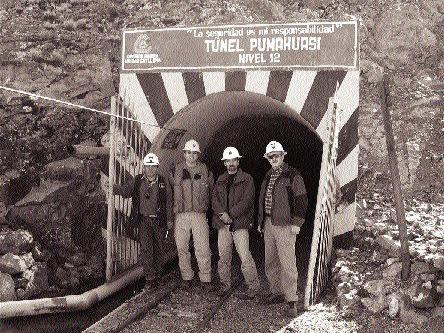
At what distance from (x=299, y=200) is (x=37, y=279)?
321cm

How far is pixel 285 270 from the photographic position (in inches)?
232

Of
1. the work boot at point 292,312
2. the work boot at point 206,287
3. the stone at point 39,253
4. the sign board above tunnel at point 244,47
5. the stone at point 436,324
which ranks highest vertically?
the sign board above tunnel at point 244,47

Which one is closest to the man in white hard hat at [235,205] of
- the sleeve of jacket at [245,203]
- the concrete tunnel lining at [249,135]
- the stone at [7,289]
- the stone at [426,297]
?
the sleeve of jacket at [245,203]

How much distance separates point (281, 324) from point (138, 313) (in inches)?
61.1

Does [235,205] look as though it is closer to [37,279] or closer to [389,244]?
[389,244]

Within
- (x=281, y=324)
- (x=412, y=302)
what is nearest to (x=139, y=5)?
(x=281, y=324)

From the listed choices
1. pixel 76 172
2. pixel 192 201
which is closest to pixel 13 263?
pixel 76 172

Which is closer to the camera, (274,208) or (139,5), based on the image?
(274,208)

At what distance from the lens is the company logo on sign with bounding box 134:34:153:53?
7121 mm

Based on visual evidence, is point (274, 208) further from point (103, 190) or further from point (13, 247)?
point (13, 247)

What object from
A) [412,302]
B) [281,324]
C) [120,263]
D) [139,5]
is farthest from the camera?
[139,5]

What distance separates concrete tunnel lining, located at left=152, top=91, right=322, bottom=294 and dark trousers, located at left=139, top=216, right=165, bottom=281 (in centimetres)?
107

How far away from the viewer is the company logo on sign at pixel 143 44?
712 centimetres

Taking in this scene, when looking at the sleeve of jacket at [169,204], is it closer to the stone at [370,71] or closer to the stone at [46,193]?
the stone at [46,193]
